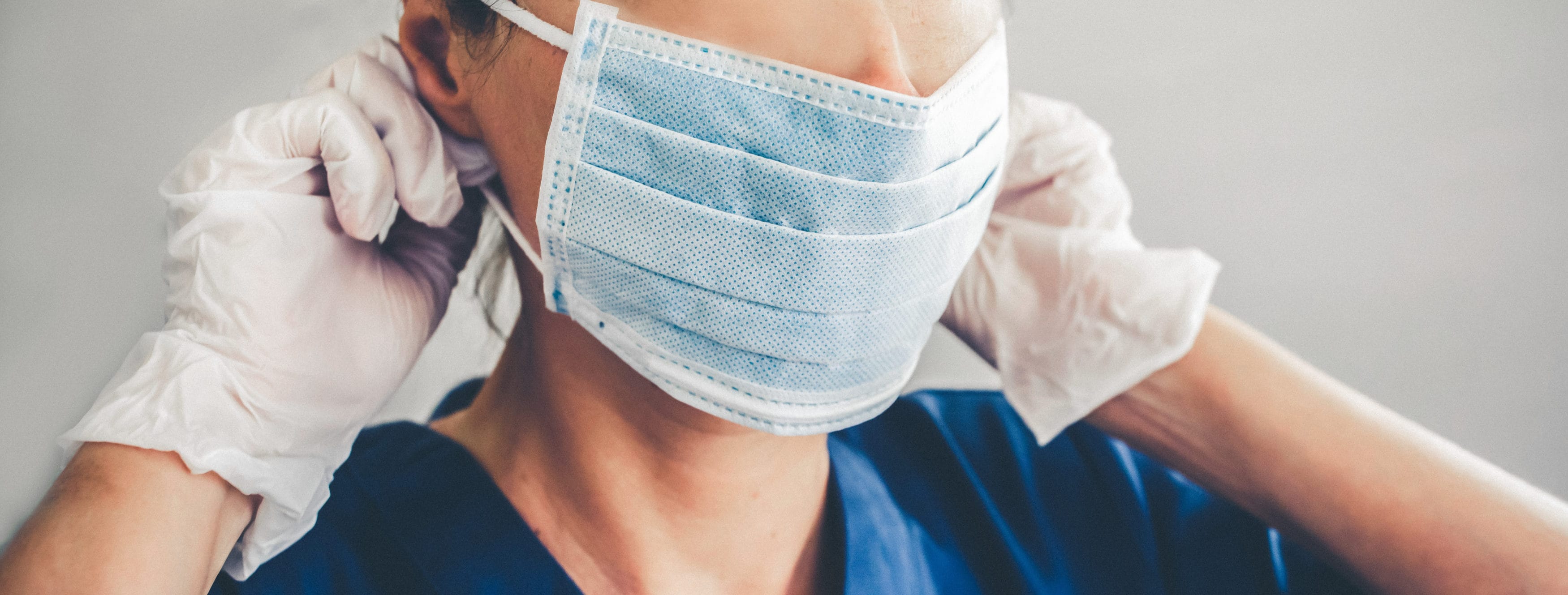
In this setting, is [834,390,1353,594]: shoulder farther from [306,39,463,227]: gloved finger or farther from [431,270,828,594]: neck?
[306,39,463,227]: gloved finger

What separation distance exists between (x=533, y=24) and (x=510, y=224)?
202 mm

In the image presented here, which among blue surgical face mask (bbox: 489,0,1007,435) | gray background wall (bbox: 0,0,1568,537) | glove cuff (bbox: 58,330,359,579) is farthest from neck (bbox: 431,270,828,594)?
gray background wall (bbox: 0,0,1568,537)

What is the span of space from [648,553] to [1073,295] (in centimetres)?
58

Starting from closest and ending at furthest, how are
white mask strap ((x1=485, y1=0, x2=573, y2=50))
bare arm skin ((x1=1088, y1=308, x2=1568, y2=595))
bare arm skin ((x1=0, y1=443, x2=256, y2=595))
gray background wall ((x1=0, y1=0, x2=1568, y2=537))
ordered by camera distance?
bare arm skin ((x1=0, y1=443, x2=256, y2=595)) < white mask strap ((x1=485, y1=0, x2=573, y2=50)) < bare arm skin ((x1=1088, y1=308, x2=1568, y2=595)) < gray background wall ((x1=0, y1=0, x2=1568, y2=537))

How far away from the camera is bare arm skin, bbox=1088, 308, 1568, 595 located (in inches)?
34.9

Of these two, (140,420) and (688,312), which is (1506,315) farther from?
(140,420)

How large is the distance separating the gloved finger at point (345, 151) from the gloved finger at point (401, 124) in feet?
0.04

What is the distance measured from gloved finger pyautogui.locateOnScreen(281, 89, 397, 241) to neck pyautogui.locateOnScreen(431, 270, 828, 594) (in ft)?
0.56

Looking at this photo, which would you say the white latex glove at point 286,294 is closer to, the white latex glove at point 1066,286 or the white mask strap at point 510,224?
the white mask strap at point 510,224

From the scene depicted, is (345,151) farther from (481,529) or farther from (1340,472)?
(1340,472)

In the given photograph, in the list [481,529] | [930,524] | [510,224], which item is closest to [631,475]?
[481,529]

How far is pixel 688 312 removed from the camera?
0.76 meters

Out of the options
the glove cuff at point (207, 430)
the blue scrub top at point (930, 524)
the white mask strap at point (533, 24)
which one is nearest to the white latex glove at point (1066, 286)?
the blue scrub top at point (930, 524)

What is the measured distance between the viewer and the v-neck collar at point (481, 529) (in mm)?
888
